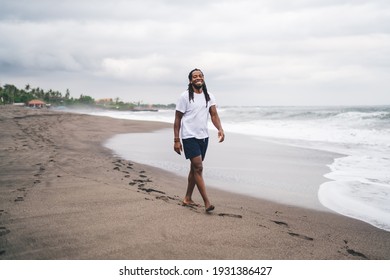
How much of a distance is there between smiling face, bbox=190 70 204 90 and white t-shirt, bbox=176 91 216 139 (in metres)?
0.11

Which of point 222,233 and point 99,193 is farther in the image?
point 99,193

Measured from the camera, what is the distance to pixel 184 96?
3.78 meters

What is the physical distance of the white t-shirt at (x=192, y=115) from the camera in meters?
3.79

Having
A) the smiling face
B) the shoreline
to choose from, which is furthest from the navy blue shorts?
the shoreline

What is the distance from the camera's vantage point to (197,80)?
12.4 ft

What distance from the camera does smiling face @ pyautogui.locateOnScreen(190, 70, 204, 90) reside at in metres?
3.77

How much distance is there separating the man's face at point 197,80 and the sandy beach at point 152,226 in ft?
5.03

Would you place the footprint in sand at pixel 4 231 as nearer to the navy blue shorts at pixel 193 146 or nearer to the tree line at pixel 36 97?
the navy blue shorts at pixel 193 146

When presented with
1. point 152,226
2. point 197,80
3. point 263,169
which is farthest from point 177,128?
point 263,169

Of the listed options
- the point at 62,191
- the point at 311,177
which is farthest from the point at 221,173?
the point at 62,191
